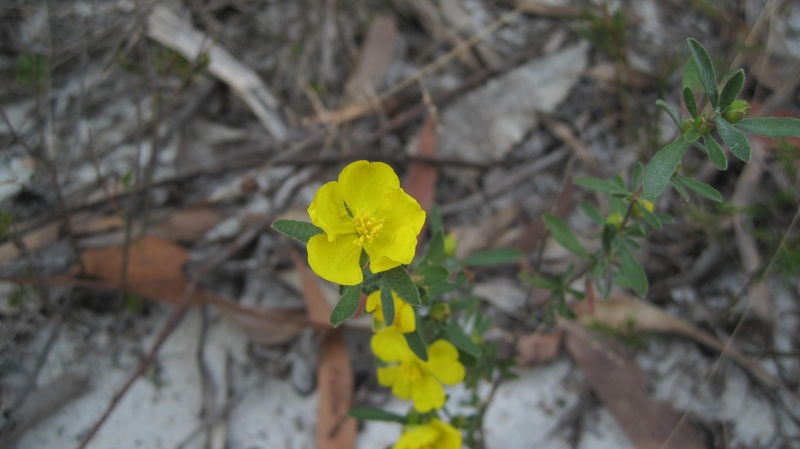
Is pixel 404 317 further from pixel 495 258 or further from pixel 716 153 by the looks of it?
pixel 716 153

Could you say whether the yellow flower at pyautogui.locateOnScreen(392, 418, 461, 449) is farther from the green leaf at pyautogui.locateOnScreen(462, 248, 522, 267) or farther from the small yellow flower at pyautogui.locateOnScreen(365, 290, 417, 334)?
the green leaf at pyautogui.locateOnScreen(462, 248, 522, 267)

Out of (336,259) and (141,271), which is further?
(141,271)

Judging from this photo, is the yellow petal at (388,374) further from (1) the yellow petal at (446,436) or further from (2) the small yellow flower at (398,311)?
(2) the small yellow flower at (398,311)

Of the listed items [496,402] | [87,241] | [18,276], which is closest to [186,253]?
[87,241]

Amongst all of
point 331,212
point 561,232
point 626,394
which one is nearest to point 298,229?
point 331,212

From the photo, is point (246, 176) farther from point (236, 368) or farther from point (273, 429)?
point (273, 429)

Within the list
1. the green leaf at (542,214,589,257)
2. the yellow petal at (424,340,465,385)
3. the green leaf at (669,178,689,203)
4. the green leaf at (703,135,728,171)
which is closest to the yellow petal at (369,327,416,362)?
the yellow petal at (424,340,465,385)

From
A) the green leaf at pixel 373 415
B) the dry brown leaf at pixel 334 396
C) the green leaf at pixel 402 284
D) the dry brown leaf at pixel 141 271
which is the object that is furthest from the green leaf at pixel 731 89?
the dry brown leaf at pixel 141 271
